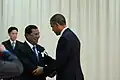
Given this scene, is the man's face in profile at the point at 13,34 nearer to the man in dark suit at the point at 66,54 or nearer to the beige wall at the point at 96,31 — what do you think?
the beige wall at the point at 96,31

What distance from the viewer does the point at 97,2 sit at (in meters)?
5.70

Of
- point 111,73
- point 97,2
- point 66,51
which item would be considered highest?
point 97,2

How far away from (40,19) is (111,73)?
170cm

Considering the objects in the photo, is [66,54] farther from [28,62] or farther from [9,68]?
[9,68]

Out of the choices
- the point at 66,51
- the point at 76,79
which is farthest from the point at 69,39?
the point at 76,79

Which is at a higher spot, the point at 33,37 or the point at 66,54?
the point at 33,37

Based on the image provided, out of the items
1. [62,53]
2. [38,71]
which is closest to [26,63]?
[38,71]

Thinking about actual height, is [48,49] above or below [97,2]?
below

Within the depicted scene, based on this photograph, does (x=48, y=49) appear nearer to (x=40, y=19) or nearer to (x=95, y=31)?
(x=40, y=19)

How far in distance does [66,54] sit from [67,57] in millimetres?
32

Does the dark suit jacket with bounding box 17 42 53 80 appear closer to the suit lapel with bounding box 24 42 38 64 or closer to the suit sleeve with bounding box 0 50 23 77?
the suit lapel with bounding box 24 42 38 64

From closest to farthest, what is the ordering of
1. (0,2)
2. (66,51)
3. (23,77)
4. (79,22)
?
(66,51) < (23,77) < (0,2) < (79,22)

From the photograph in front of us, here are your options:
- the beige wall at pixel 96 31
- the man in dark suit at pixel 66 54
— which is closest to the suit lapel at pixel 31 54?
the man in dark suit at pixel 66 54

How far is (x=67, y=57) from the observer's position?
2.80m
